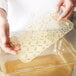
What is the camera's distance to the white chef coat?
62 cm

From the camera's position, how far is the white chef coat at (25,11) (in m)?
0.62

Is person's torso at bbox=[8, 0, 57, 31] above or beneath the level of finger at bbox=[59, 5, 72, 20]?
beneath

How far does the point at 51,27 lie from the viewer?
0.49 metres

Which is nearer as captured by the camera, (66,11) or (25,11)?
(66,11)

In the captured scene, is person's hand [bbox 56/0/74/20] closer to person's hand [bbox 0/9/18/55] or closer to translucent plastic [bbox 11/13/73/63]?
translucent plastic [bbox 11/13/73/63]

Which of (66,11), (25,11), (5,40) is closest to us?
(5,40)

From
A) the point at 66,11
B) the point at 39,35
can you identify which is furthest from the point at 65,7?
the point at 39,35

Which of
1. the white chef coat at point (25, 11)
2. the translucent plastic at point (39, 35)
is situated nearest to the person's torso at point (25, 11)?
the white chef coat at point (25, 11)

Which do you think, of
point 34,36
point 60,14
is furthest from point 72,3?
point 34,36

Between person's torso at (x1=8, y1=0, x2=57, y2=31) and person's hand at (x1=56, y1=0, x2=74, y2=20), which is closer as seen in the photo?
person's hand at (x1=56, y1=0, x2=74, y2=20)

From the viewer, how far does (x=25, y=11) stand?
0.64 m

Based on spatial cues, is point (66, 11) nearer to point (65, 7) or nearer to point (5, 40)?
point (65, 7)

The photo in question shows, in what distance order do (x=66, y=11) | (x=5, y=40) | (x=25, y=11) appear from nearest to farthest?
(x=5, y=40), (x=66, y=11), (x=25, y=11)

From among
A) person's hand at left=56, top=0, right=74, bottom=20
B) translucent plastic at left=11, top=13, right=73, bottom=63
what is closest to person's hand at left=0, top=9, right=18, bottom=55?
translucent plastic at left=11, top=13, right=73, bottom=63
